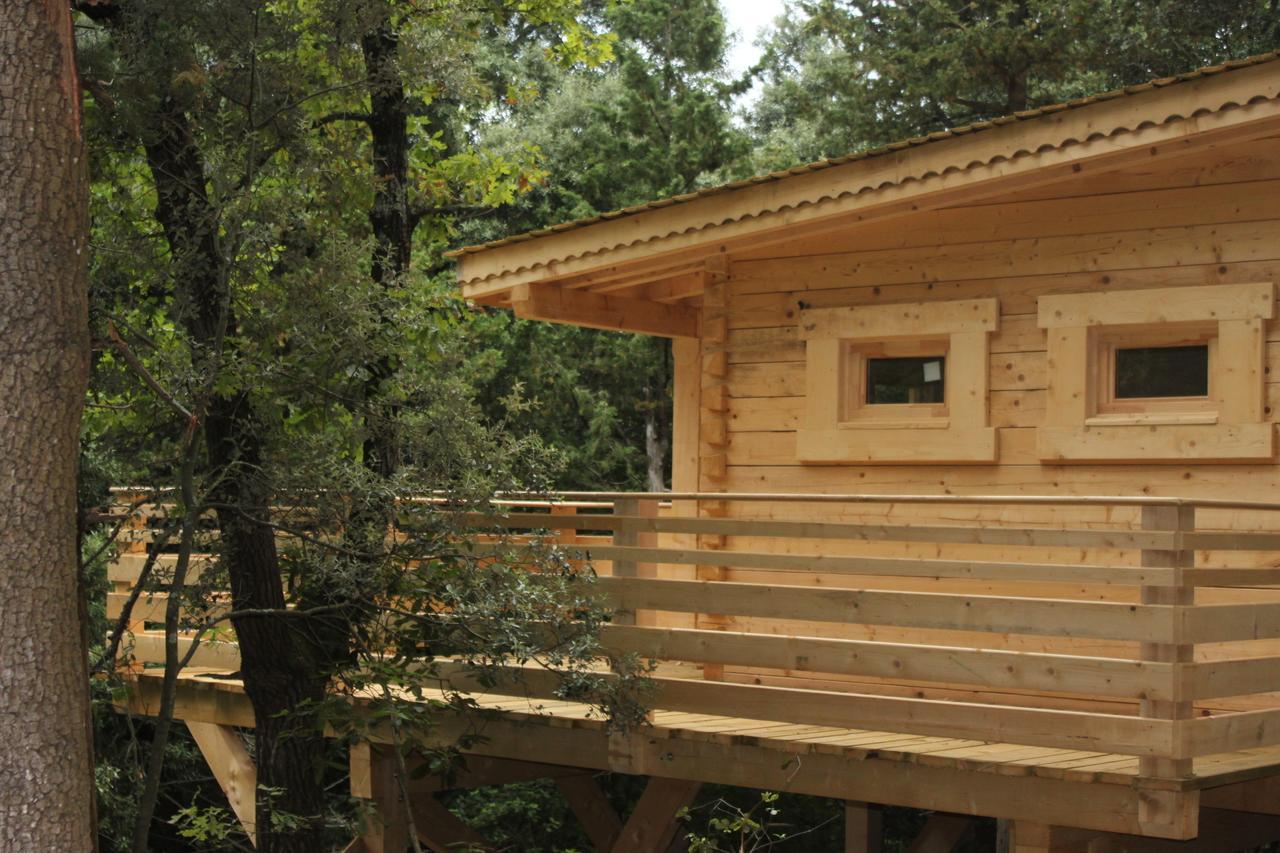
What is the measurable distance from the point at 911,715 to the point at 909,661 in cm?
23

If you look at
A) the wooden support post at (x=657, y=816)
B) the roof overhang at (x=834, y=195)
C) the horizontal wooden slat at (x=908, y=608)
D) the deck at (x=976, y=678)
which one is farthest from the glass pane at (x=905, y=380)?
the wooden support post at (x=657, y=816)

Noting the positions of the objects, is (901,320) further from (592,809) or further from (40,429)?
(40,429)

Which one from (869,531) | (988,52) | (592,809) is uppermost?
(988,52)

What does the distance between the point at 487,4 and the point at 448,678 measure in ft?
14.9

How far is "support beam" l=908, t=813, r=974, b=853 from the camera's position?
8.63 m

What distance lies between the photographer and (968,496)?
7016 millimetres

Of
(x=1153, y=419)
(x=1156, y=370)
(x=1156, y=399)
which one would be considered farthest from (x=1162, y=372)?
(x=1153, y=419)

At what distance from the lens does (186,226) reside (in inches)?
295

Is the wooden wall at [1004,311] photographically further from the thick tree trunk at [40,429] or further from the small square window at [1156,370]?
the thick tree trunk at [40,429]

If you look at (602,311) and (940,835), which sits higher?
(602,311)

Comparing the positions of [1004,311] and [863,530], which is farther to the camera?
[1004,311]

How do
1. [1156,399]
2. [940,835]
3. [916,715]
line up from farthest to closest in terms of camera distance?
[940,835], [1156,399], [916,715]

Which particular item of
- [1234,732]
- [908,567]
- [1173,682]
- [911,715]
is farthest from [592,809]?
[1173,682]

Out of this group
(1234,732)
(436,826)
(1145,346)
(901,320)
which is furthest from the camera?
(436,826)
